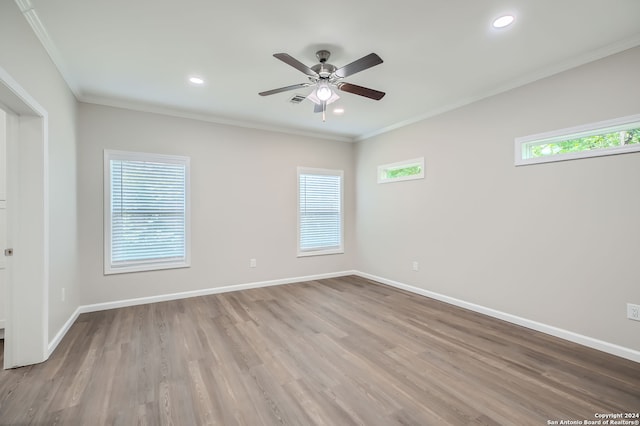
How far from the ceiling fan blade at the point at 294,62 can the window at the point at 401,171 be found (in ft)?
8.19

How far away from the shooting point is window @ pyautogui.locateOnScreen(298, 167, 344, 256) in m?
5.38

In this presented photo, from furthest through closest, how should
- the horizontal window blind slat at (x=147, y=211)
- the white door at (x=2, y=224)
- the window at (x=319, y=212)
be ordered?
the window at (x=319, y=212) → the horizontal window blind slat at (x=147, y=211) → the white door at (x=2, y=224)

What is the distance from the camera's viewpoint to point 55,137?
282 cm

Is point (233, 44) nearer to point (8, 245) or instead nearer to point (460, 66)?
point (460, 66)

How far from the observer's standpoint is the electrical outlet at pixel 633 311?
247 centimetres

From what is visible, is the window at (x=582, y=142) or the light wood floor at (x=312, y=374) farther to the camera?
the window at (x=582, y=142)

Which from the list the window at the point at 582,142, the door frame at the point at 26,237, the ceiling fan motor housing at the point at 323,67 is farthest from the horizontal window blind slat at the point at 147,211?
the window at the point at 582,142

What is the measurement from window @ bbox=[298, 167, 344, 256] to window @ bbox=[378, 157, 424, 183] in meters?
0.95

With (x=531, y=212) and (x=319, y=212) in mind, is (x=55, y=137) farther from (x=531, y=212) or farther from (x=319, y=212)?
(x=531, y=212)

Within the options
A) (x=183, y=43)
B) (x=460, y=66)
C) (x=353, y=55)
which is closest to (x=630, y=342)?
(x=460, y=66)

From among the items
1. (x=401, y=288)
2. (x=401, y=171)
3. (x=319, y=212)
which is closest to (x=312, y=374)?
(x=401, y=288)

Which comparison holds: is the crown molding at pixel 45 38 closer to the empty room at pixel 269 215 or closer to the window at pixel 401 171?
the empty room at pixel 269 215

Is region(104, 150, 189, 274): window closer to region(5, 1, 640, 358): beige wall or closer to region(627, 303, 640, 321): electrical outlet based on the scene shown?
region(5, 1, 640, 358): beige wall

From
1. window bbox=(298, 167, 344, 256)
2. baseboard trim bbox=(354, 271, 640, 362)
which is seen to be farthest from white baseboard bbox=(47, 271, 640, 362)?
window bbox=(298, 167, 344, 256)
